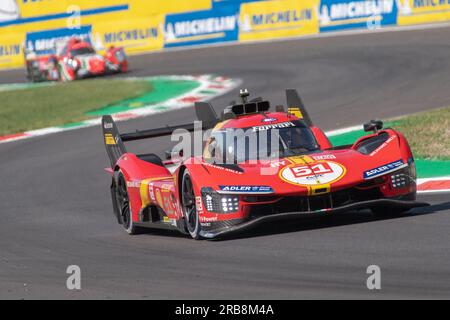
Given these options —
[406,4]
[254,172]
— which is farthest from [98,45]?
[254,172]

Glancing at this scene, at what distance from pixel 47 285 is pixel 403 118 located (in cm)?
1106

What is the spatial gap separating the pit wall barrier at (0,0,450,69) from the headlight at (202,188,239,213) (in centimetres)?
2501

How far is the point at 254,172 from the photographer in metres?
10.3

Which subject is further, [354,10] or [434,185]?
[354,10]

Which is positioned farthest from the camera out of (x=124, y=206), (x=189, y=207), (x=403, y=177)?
(x=124, y=206)

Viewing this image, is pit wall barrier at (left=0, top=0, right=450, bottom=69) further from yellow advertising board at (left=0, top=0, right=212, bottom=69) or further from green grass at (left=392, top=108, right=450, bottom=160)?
green grass at (left=392, top=108, right=450, bottom=160)

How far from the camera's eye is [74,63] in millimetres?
34844

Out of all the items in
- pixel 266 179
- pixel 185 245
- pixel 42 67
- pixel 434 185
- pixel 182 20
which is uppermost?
pixel 266 179

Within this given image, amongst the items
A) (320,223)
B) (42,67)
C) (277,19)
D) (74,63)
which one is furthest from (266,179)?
(277,19)

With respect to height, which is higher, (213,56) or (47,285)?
(47,285)

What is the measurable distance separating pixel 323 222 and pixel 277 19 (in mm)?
27309

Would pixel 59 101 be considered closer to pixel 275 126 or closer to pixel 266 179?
pixel 275 126

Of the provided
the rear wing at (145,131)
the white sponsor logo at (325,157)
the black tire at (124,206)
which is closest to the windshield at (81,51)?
the rear wing at (145,131)
